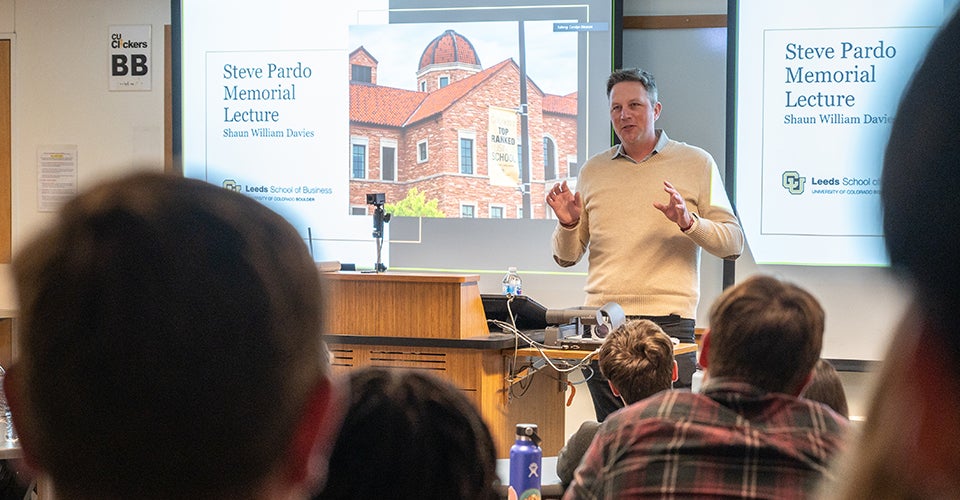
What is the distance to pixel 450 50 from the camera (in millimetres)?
5660

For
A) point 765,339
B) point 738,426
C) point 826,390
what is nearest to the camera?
point 738,426

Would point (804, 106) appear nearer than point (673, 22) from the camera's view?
Yes

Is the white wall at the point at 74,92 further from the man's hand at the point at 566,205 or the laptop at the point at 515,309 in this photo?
the man's hand at the point at 566,205

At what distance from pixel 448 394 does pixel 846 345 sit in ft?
16.0

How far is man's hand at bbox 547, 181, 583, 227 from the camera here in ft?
13.3

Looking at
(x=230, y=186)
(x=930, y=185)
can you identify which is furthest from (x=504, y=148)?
(x=930, y=185)

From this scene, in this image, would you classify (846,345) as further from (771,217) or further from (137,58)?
(137,58)

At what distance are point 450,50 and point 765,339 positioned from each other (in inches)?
157

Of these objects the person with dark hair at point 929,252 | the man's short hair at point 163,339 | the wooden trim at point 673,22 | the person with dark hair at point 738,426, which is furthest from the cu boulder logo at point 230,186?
the wooden trim at point 673,22

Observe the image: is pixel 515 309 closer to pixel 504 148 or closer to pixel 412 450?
pixel 504 148

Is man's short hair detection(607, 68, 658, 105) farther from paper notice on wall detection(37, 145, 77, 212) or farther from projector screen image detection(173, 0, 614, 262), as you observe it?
paper notice on wall detection(37, 145, 77, 212)

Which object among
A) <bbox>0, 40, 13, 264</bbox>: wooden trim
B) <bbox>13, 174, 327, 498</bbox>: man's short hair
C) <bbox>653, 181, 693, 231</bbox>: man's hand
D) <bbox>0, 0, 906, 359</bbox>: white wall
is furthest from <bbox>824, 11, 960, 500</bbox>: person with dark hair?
<bbox>0, 40, 13, 264</bbox>: wooden trim

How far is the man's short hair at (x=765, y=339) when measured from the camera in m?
1.90

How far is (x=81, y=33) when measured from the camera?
6.45m
